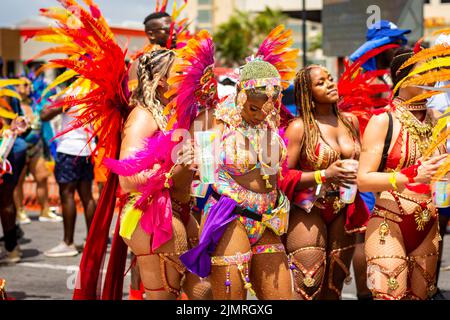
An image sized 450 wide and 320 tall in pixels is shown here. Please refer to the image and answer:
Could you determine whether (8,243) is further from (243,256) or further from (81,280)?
(243,256)

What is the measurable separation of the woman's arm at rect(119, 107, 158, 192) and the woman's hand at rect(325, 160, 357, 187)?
110 centimetres

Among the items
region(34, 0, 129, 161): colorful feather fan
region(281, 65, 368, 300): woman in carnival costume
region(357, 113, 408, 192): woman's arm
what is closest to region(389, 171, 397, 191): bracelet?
region(357, 113, 408, 192): woman's arm

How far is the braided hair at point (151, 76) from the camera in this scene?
18.2 ft

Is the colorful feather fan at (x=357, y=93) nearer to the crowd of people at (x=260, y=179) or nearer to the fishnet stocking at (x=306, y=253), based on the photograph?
the crowd of people at (x=260, y=179)

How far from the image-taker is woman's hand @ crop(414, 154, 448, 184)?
474 cm

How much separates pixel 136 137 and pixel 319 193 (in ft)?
4.04

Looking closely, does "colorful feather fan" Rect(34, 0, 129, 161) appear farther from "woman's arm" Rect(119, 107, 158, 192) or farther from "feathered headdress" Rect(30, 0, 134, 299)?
"woman's arm" Rect(119, 107, 158, 192)

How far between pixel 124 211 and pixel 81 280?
82 centimetres

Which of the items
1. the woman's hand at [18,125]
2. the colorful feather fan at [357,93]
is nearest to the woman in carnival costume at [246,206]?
the colorful feather fan at [357,93]

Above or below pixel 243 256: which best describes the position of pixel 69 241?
below

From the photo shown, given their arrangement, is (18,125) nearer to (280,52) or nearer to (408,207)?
(280,52)

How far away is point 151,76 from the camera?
5.64 meters

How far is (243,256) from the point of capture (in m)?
4.95

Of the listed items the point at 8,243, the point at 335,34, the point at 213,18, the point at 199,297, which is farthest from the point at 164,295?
the point at 213,18
